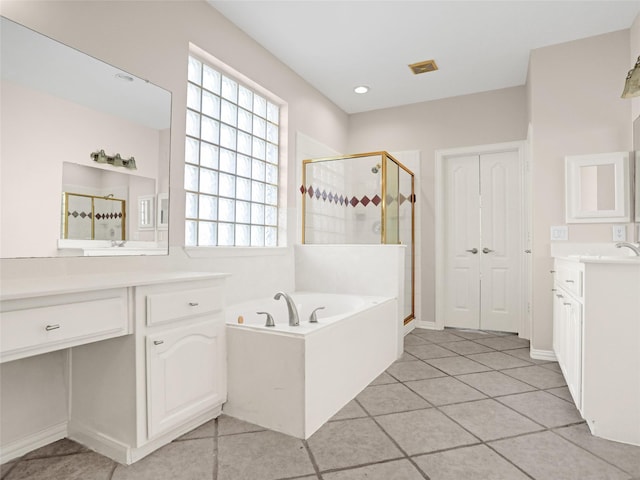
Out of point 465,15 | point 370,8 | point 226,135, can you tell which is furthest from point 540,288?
point 226,135

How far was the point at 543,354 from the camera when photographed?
3.15 m

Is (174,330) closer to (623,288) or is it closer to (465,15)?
(623,288)

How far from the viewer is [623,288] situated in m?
1.82

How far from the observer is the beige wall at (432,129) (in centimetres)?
400

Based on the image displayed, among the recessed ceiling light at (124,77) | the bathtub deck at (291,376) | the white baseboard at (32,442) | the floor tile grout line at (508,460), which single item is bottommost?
the floor tile grout line at (508,460)

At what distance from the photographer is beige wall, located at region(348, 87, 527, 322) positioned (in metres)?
4.00

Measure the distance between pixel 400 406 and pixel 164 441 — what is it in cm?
128

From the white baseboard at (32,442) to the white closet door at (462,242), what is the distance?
12.0 feet

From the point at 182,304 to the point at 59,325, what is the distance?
54cm

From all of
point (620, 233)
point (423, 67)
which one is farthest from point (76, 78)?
point (620, 233)

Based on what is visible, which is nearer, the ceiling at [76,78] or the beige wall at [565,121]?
the ceiling at [76,78]

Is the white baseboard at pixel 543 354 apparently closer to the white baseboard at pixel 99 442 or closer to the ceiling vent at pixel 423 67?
the ceiling vent at pixel 423 67

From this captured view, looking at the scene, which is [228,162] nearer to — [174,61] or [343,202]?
[174,61]

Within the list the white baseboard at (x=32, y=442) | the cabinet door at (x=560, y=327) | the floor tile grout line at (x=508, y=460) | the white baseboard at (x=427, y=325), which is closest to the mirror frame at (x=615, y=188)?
the cabinet door at (x=560, y=327)
